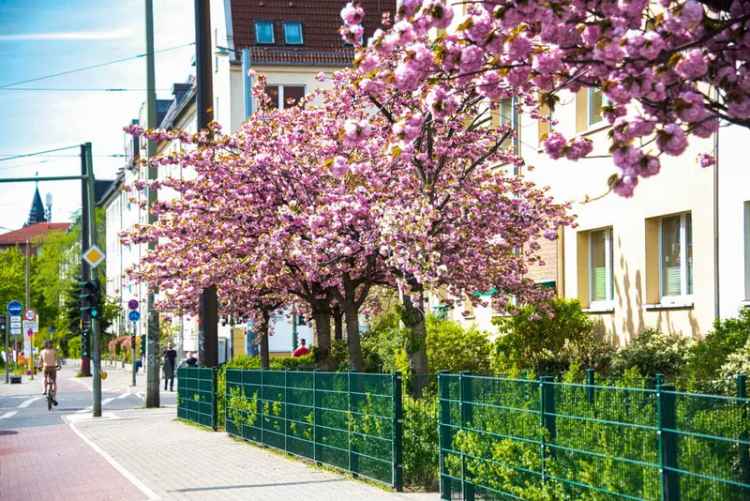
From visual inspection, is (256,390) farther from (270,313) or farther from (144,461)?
(270,313)

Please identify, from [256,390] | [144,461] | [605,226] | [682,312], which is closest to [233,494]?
[144,461]

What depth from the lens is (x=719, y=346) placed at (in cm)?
1599

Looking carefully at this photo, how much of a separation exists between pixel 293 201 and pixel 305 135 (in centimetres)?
164

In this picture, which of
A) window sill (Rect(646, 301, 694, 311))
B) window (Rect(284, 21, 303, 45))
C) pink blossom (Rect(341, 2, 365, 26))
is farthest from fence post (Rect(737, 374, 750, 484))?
window (Rect(284, 21, 303, 45))

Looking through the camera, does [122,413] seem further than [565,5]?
Yes

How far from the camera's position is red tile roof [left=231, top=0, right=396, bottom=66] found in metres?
55.6

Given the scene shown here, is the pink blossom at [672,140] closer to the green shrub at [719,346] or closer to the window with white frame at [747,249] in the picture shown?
the green shrub at [719,346]

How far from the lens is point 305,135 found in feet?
65.9

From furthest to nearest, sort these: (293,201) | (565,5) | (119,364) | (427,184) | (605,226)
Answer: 1. (119,364)
2. (605,226)
3. (293,201)
4. (427,184)
5. (565,5)

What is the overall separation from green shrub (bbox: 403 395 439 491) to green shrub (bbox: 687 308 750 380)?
155 inches

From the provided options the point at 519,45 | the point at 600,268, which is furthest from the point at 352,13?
the point at 600,268

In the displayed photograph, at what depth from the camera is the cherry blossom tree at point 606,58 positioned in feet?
22.0

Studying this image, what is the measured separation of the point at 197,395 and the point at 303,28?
3469cm

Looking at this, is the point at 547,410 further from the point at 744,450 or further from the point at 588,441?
the point at 744,450
